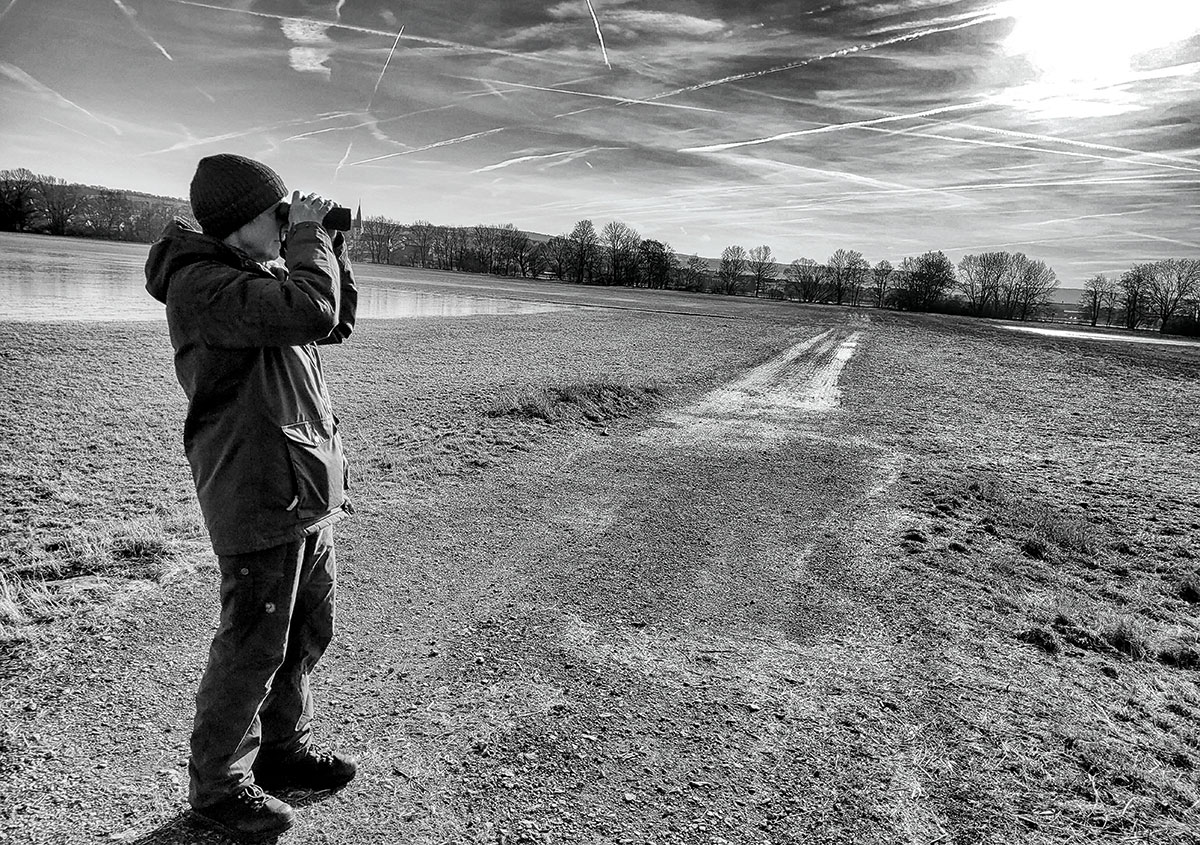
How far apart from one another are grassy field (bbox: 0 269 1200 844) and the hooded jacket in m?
1.31

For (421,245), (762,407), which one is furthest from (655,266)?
(762,407)

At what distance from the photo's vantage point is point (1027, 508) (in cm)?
749

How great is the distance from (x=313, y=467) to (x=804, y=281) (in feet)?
437

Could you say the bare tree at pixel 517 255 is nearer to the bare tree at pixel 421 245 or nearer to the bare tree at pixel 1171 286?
the bare tree at pixel 421 245

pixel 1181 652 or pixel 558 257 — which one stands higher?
pixel 558 257

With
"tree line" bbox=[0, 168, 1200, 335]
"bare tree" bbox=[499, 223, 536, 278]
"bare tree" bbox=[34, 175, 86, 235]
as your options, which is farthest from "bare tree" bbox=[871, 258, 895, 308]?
"bare tree" bbox=[34, 175, 86, 235]

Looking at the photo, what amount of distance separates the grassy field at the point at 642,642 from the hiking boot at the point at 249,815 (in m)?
0.25

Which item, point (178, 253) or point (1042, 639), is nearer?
point (178, 253)

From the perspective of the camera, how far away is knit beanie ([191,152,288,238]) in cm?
239

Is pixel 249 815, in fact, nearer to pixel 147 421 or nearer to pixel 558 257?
pixel 147 421

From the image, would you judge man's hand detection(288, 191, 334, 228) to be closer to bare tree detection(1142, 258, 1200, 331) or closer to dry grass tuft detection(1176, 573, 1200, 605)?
dry grass tuft detection(1176, 573, 1200, 605)

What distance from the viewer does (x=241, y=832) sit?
8.27ft

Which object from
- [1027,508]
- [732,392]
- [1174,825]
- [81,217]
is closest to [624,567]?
[1174,825]

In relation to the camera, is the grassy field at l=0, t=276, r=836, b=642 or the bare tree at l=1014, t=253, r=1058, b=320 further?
the bare tree at l=1014, t=253, r=1058, b=320
